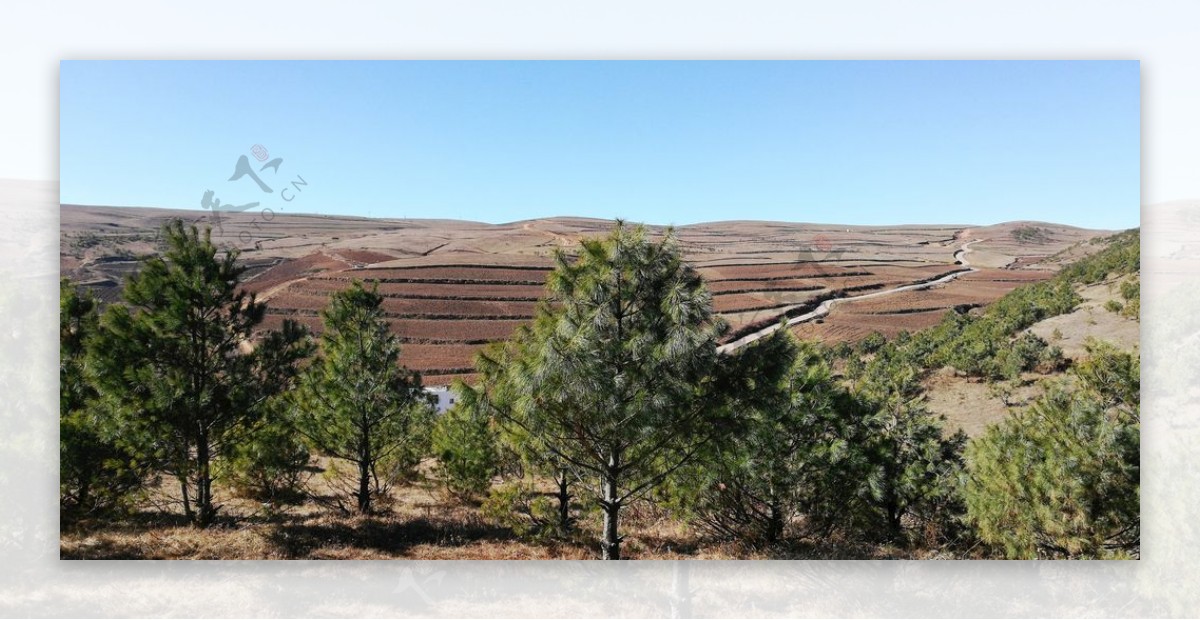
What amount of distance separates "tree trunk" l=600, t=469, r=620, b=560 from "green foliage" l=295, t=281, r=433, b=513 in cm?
258

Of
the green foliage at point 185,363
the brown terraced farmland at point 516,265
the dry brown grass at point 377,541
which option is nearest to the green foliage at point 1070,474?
the dry brown grass at point 377,541

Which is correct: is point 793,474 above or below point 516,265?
below

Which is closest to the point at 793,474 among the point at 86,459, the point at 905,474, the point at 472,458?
the point at 905,474

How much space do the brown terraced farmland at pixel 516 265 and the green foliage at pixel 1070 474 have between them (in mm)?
2083

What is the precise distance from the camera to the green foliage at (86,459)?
462cm

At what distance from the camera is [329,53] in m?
4.85

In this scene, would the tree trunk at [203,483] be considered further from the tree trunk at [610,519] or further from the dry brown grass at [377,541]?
the tree trunk at [610,519]

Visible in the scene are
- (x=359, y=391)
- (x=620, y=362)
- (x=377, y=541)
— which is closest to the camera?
(x=620, y=362)

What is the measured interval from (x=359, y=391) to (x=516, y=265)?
17.3 ft

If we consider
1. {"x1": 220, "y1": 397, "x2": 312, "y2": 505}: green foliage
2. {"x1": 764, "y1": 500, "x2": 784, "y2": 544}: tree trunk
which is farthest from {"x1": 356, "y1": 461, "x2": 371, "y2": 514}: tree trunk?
{"x1": 764, "y1": 500, "x2": 784, "y2": 544}: tree trunk

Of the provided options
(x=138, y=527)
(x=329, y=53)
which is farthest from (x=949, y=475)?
(x=138, y=527)

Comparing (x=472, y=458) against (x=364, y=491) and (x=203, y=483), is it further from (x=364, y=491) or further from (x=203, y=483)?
(x=203, y=483)

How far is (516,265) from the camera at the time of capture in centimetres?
1073

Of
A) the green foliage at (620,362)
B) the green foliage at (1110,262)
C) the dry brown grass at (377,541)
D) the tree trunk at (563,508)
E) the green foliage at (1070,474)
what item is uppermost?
the green foliage at (1110,262)
